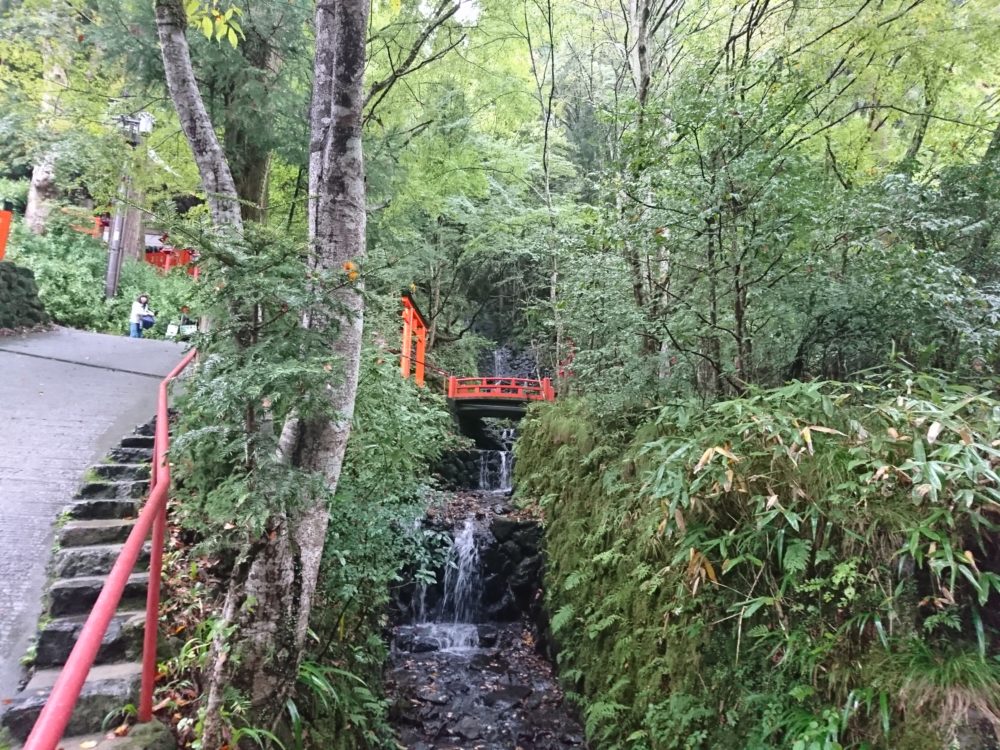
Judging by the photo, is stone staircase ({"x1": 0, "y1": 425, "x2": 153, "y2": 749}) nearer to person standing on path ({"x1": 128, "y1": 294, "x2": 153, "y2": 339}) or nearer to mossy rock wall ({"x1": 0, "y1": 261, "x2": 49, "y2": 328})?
mossy rock wall ({"x1": 0, "y1": 261, "x2": 49, "y2": 328})

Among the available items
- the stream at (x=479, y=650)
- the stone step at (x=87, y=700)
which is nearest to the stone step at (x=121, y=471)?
the stone step at (x=87, y=700)

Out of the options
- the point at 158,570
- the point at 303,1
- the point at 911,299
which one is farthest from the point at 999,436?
the point at 303,1

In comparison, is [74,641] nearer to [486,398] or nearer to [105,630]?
[105,630]

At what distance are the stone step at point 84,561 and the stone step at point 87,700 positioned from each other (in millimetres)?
778

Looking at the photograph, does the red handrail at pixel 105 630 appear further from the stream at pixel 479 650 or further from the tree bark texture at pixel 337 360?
the stream at pixel 479 650

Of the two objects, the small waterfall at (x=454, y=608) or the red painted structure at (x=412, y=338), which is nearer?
the small waterfall at (x=454, y=608)

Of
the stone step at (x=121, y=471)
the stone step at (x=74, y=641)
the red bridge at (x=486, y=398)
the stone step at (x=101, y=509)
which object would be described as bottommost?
the stone step at (x=74, y=641)

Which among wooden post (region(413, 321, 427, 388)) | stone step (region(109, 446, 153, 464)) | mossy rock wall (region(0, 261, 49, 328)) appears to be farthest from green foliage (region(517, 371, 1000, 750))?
mossy rock wall (region(0, 261, 49, 328))

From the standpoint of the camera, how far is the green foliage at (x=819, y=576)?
3.03 m

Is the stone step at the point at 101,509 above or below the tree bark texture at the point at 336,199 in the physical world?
below

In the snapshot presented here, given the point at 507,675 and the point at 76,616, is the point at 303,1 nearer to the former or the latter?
the point at 76,616

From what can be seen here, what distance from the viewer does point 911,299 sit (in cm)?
438

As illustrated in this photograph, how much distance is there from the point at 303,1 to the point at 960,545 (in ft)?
27.1

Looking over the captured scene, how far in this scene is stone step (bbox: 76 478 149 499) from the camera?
483cm
